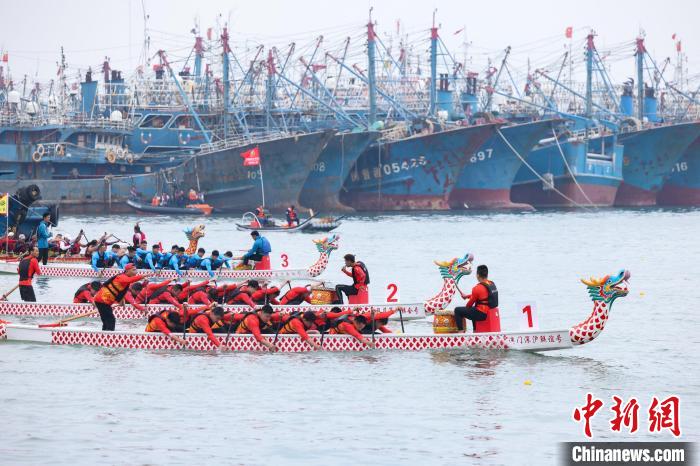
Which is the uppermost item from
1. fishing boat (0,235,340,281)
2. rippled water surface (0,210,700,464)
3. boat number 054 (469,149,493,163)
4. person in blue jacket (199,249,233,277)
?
boat number 054 (469,149,493,163)

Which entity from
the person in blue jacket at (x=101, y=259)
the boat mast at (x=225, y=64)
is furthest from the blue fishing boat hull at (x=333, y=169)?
the person in blue jacket at (x=101, y=259)

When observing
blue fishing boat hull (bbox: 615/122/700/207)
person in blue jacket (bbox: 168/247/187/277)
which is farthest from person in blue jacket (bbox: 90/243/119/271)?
blue fishing boat hull (bbox: 615/122/700/207)

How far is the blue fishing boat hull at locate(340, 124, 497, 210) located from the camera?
120062mm

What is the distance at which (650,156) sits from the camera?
5482 inches

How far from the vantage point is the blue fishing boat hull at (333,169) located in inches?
4550

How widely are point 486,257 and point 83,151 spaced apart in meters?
50.9

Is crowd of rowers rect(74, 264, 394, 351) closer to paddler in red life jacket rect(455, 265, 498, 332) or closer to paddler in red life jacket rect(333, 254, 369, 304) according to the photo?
paddler in red life jacket rect(455, 265, 498, 332)

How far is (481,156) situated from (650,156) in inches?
908

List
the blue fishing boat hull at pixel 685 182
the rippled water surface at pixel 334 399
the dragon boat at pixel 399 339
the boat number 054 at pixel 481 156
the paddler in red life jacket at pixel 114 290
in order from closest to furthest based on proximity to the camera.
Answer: the rippled water surface at pixel 334 399
the dragon boat at pixel 399 339
the paddler in red life jacket at pixel 114 290
the boat number 054 at pixel 481 156
the blue fishing boat hull at pixel 685 182

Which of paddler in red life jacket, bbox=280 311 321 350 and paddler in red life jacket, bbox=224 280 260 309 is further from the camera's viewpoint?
paddler in red life jacket, bbox=224 280 260 309

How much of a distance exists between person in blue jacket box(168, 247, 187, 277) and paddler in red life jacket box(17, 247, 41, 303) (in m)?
8.75

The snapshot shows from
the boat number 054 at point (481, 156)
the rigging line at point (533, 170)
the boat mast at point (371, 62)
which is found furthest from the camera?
the boat number 054 at point (481, 156)

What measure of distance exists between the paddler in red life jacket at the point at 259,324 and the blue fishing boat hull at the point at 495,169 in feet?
305

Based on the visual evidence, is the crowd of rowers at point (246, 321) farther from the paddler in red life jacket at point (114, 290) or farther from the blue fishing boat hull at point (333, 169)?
the blue fishing boat hull at point (333, 169)
